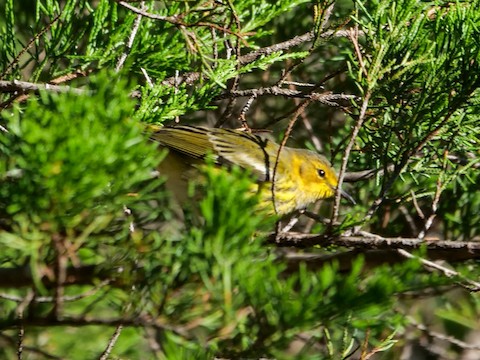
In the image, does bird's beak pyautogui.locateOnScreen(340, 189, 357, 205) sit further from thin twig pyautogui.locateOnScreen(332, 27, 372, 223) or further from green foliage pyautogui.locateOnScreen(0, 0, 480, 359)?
thin twig pyautogui.locateOnScreen(332, 27, 372, 223)

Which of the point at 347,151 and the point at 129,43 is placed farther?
the point at 129,43

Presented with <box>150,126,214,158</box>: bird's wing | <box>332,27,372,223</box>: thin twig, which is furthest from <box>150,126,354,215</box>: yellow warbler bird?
<box>332,27,372,223</box>: thin twig

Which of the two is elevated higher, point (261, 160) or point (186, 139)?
point (186, 139)

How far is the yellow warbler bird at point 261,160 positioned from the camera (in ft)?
10.1

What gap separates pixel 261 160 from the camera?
3.19 m

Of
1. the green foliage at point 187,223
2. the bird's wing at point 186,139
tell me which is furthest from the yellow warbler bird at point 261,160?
the green foliage at point 187,223

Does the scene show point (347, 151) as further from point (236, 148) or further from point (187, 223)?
point (236, 148)

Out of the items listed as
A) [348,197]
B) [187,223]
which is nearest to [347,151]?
[187,223]

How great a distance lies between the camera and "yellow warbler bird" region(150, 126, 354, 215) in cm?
307

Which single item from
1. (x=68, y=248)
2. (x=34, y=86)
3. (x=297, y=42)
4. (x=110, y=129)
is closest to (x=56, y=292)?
(x=68, y=248)

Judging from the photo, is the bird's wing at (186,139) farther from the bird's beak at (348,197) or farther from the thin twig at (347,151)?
the thin twig at (347,151)

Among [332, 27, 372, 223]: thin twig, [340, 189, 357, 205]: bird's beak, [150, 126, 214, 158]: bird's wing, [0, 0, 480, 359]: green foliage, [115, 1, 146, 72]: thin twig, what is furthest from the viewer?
[150, 126, 214, 158]: bird's wing

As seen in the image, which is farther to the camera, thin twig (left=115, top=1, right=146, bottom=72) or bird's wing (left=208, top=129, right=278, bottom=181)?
bird's wing (left=208, top=129, right=278, bottom=181)

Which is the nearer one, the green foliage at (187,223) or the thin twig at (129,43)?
the green foliage at (187,223)
